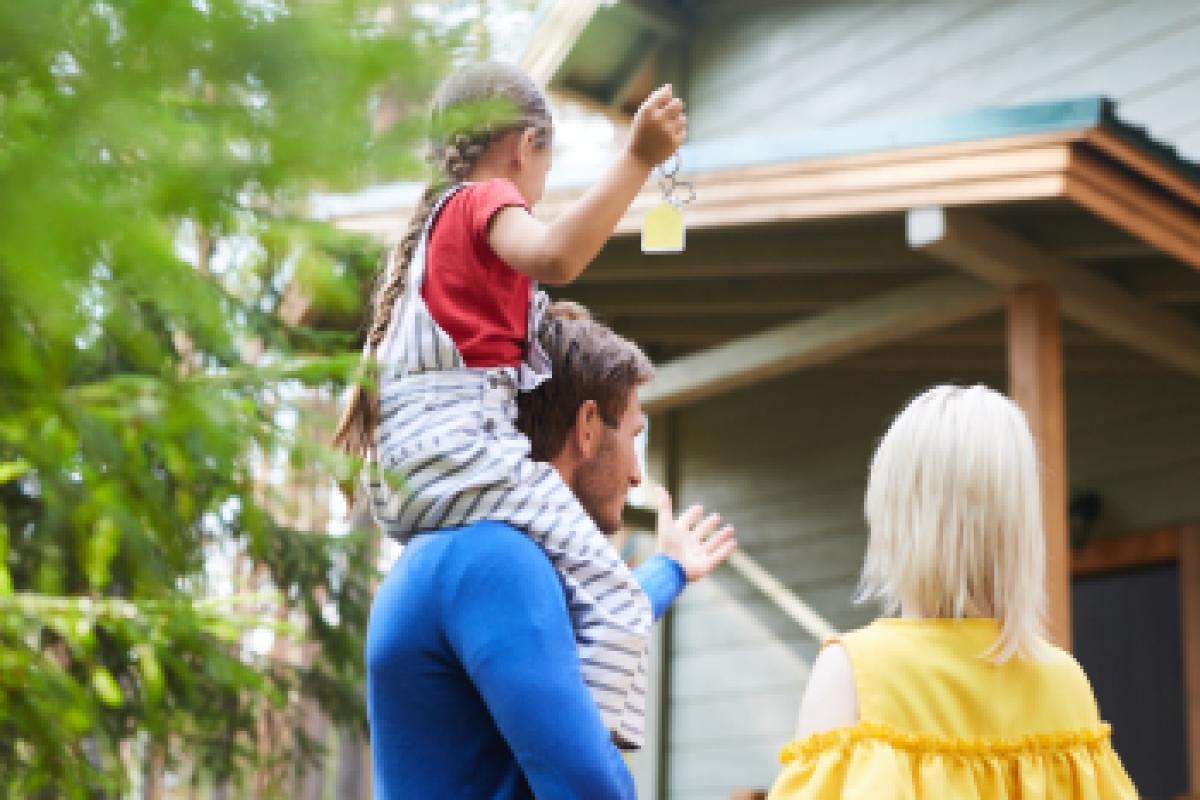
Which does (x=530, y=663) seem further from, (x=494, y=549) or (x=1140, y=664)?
(x=1140, y=664)

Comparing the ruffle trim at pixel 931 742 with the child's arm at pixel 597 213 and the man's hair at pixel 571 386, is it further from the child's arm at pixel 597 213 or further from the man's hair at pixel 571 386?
the child's arm at pixel 597 213

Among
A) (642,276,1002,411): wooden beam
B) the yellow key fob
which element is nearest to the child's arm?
the yellow key fob

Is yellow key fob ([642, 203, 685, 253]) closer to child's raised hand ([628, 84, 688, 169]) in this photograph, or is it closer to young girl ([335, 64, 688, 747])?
young girl ([335, 64, 688, 747])

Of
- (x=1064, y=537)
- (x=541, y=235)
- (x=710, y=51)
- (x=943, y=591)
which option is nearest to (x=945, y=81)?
(x=710, y=51)

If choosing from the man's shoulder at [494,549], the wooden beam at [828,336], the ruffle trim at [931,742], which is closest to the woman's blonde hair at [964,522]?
the ruffle trim at [931,742]

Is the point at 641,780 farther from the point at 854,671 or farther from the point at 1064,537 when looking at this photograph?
the point at 854,671

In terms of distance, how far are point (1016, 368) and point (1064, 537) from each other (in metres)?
0.50

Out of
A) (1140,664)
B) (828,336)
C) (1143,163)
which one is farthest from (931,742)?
(1140,664)

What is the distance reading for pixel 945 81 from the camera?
6.91 metres

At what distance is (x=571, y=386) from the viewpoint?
1.79 meters

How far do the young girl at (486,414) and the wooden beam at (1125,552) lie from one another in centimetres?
447

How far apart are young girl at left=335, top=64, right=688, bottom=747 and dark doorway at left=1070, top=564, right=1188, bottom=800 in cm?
446

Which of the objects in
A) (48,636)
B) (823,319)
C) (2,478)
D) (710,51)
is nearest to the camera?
(2,478)

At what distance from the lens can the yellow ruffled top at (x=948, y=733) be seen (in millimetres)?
1887
